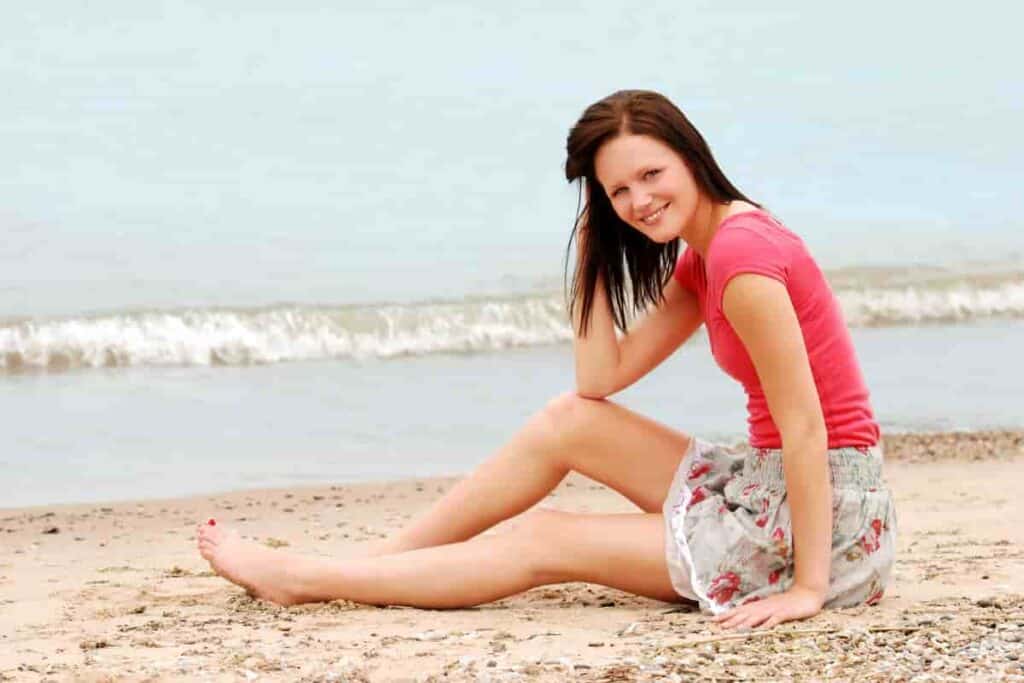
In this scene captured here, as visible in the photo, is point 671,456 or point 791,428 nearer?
point 791,428

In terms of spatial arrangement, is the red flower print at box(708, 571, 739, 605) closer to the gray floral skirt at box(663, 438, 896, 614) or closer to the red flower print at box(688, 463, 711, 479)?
the gray floral skirt at box(663, 438, 896, 614)

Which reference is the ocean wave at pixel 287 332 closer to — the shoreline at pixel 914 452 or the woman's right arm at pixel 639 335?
the shoreline at pixel 914 452

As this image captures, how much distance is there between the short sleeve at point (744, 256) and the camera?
3.74m

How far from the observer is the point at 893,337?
1200 cm

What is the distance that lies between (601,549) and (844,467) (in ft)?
2.06

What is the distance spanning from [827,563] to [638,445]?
1.94 feet

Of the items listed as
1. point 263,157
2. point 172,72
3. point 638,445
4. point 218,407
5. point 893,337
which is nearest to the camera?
point 638,445

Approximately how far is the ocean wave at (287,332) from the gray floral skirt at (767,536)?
697 centimetres

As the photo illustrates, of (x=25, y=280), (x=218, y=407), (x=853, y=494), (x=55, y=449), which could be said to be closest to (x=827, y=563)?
(x=853, y=494)

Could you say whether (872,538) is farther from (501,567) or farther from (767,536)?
(501,567)

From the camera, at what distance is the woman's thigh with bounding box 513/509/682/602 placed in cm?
406

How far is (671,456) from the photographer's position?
4.22 m

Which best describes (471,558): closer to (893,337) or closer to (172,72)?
(893,337)

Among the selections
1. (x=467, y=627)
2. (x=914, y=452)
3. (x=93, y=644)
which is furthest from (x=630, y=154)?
(x=914, y=452)
